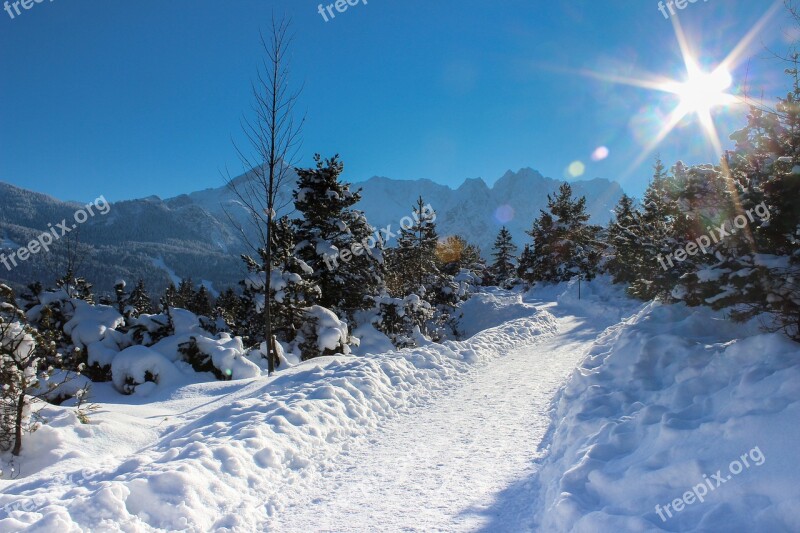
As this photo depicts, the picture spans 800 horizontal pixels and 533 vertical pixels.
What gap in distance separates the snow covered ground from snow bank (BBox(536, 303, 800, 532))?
0.05ft

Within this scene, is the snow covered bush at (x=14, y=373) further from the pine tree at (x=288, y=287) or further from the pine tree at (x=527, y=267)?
the pine tree at (x=527, y=267)

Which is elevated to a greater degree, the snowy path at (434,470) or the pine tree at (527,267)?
the pine tree at (527,267)

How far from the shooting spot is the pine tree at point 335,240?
16.6 m

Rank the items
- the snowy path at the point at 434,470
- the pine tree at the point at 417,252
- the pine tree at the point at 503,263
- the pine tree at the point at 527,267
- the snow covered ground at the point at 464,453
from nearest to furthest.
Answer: the snow covered ground at the point at 464,453 < the snowy path at the point at 434,470 < the pine tree at the point at 417,252 < the pine tree at the point at 527,267 < the pine tree at the point at 503,263

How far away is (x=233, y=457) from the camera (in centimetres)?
532

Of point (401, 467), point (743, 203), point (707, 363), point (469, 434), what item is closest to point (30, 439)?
point (401, 467)

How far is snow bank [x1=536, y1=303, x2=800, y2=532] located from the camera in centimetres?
314

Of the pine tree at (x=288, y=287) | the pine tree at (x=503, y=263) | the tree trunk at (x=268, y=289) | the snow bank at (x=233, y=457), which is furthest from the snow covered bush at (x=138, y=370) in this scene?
the pine tree at (x=503, y=263)

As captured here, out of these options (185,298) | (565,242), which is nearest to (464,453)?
(565,242)

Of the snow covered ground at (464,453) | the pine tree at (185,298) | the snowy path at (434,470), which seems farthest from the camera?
the pine tree at (185,298)

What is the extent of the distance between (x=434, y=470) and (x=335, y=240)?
12.4 m

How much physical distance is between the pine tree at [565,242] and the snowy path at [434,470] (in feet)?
106

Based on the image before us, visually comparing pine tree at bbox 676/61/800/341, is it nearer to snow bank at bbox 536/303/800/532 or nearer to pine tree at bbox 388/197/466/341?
snow bank at bbox 536/303/800/532

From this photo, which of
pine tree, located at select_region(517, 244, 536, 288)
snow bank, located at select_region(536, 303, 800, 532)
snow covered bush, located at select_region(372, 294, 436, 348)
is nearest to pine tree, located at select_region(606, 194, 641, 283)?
snow covered bush, located at select_region(372, 294, 436, 348)
